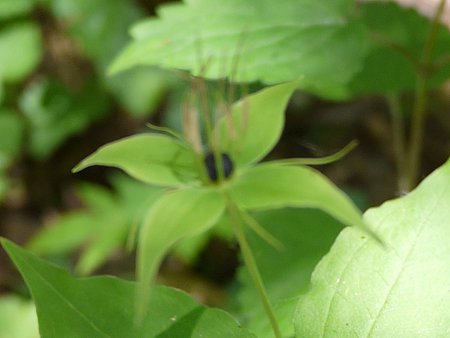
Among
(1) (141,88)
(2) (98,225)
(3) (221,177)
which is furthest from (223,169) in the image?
(1) (141,88)

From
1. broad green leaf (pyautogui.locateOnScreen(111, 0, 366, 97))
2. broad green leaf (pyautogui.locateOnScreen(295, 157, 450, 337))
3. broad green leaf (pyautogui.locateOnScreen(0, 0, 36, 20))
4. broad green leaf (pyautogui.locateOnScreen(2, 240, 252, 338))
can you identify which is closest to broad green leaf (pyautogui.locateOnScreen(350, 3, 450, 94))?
broad green leaf (pyautogui.locateOnScreen(111, 0, 366, 97))

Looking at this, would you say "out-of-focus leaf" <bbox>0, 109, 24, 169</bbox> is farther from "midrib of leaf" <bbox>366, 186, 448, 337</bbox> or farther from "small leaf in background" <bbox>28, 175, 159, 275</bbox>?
"midrib of leaf" <bbox>366, 186, 448, 337</bbox>

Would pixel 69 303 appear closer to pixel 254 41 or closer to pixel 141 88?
pixel 254 41

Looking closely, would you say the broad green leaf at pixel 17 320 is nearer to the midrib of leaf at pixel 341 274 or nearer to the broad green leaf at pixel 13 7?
the broad green leaf at pixel 13 7

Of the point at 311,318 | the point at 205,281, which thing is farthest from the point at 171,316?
the point at 205,281

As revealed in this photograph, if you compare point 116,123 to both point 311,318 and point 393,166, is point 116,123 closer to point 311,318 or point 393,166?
point 393,166

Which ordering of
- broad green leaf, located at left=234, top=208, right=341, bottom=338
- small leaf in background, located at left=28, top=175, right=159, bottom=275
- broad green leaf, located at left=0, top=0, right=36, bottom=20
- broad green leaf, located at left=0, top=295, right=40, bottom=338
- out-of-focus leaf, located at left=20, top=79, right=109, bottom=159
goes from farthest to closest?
out-of-focus leaf, located at left=20, top=79, right=109, bottom=159, broad green leaf, located at left=0, top=0, right=36, bottom=20, small leaf in background, located at left=28, top=175, right=159, bottom=275, broad green leaf, located at left=0, top=295, right=40, bottom=338, broad green leaf, located at left=234, top=208, right=341, bottom=338
